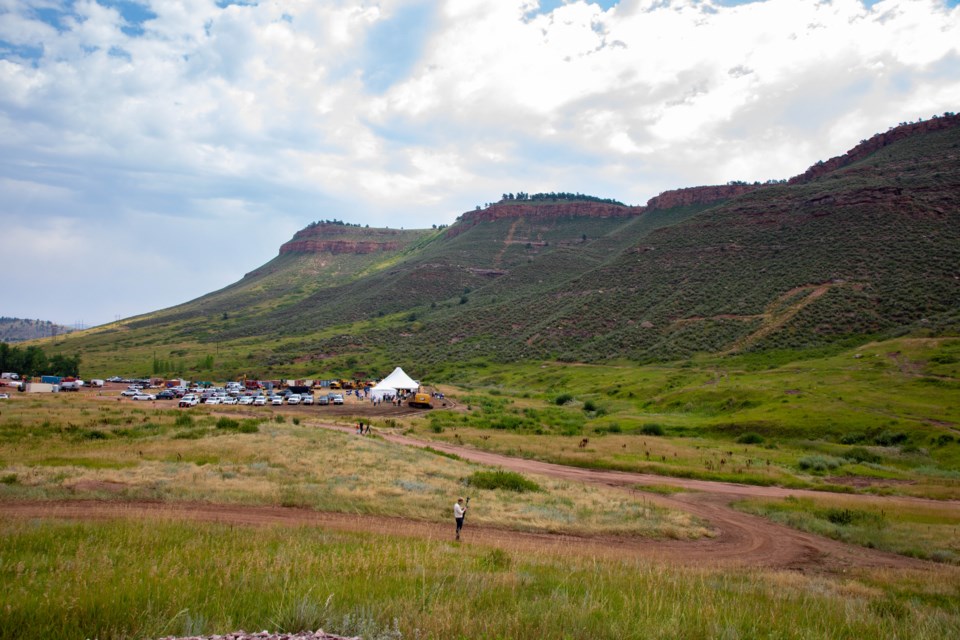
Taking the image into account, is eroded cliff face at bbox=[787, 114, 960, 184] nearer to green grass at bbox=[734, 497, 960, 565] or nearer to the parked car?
green grass at bbox=[734, 497, 960, 565]

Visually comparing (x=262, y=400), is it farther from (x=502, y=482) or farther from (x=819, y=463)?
(x=819, y=463)

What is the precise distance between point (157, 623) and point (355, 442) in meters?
25.1

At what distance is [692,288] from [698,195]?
6954 centimetres

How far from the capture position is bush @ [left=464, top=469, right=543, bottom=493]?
66.7 ft

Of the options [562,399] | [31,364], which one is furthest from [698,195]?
[31,364]

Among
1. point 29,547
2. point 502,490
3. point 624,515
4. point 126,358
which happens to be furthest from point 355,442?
A: point 126,358

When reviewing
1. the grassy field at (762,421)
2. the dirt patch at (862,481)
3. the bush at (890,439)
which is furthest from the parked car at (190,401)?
the bush at (890,439)

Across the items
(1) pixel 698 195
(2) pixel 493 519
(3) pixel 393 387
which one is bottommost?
(2) pixel 493 519

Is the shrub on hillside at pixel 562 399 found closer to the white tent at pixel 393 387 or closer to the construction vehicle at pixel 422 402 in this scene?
the construction vehicle at pixel 422 402

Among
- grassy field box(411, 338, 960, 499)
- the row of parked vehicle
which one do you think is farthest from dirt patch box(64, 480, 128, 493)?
the row of parked vehicle

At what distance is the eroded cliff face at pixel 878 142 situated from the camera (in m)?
91.2

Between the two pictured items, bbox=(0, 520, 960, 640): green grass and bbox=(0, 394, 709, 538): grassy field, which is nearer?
bbox=(0, 520, 960, 640): green grass

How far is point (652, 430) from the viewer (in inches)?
1502

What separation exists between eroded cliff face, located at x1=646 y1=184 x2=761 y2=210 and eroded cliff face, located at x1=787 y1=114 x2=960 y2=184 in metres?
12.3
